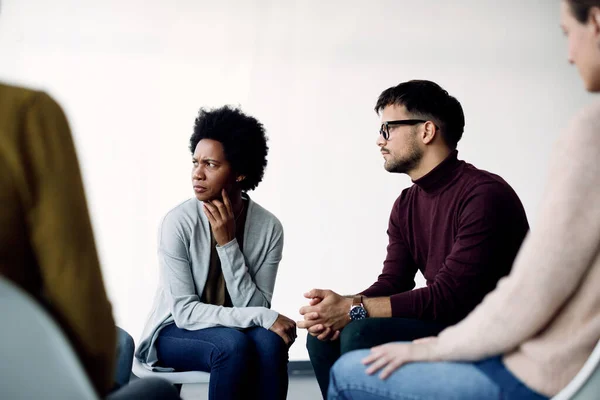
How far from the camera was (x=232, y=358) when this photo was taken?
1.91 meters

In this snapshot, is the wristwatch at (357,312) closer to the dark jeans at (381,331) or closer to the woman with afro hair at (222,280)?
the dark jeans at (381,331)

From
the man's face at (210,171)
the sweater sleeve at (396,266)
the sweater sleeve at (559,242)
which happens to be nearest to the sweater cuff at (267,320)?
the sweater sleeve at (396,266)

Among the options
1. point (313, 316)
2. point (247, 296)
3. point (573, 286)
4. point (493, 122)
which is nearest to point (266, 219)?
point (247, 296)

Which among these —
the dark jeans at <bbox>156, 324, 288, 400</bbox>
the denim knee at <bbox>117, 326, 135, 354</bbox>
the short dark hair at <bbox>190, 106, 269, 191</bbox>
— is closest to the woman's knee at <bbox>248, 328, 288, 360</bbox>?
the dark jeans at <bbox>156, 324, 288, 400</bbox>

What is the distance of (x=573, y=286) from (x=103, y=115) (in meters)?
3.38

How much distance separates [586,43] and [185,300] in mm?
1469

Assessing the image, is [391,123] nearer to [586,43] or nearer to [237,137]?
[237,137]

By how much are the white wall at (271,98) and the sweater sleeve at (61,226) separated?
302 cm

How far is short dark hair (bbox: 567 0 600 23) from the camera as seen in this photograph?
1003mm

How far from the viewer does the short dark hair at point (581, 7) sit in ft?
3.29

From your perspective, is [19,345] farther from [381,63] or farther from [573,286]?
[381,63]

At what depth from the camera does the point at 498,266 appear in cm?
183

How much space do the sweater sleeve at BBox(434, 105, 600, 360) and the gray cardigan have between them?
3.79 ft

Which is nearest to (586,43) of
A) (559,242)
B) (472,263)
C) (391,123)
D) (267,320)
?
(559,242)
